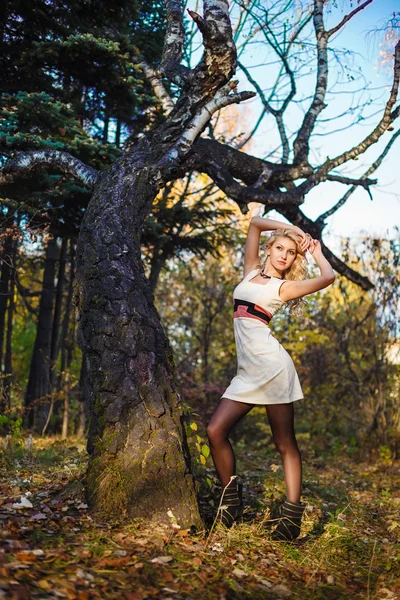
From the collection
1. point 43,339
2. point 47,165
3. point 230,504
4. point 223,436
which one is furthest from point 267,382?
point 43,339

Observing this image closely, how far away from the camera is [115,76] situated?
7.45 m

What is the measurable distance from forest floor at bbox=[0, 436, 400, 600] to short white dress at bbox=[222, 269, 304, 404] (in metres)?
0.82

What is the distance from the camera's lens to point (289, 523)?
3852 millimetres

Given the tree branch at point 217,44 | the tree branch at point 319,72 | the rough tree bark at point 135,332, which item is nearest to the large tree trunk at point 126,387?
the rough tree bark at point 135,332

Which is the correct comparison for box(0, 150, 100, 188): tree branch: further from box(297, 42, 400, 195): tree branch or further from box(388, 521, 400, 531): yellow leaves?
box(388, 521, 400, 531): yellow leaves

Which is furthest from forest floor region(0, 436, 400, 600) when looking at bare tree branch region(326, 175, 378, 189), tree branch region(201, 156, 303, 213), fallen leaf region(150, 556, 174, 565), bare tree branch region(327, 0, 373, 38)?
bare tree branch region(327, 0, 373, 38)

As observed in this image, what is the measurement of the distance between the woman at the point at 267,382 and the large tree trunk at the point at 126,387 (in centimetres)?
29

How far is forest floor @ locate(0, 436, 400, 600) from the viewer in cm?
275

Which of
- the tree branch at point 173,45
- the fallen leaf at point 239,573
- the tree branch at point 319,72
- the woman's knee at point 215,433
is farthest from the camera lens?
the tree branch at point 319,72

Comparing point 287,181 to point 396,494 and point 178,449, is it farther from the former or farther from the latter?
point 178,449

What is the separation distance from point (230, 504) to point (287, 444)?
0.54 meters

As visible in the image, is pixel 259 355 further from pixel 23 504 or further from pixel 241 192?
pixel 241 192

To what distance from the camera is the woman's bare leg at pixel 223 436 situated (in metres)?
3.79

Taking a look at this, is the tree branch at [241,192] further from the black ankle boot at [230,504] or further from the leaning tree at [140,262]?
the black ankle boot at [230,504]
